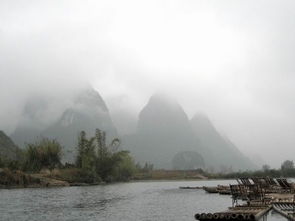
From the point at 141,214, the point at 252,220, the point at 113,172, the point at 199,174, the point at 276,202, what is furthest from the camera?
the point at 199,174

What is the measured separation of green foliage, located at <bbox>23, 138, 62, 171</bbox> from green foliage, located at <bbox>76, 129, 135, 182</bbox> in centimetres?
780

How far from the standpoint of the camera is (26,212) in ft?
133

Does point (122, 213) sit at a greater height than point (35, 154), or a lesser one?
lesser

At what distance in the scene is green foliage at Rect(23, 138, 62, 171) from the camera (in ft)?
368

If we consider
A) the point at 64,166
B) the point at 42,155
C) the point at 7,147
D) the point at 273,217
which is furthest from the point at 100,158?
the point at 273,217

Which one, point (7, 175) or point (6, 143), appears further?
point (6, 143)

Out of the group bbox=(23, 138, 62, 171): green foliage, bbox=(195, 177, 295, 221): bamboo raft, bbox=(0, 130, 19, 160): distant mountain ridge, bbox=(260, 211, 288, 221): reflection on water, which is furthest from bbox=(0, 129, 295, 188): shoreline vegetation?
bbox=(260, 211, 288, 221): reflection on water

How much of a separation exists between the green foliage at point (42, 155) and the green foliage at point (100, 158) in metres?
7.80

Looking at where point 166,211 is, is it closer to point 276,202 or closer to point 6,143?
point 276,202

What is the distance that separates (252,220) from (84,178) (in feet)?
304

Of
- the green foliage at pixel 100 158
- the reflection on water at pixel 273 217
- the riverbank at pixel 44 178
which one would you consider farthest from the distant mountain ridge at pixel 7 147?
the reflection on water at pixel 273 217

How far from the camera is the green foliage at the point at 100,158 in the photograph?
118694 mm

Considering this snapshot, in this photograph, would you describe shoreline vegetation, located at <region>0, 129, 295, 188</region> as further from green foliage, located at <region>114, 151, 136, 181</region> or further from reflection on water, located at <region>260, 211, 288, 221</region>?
reflection on water, located at <region>260, 211, 288, 221</region>

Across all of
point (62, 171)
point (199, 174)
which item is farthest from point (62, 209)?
point (199, 174)
